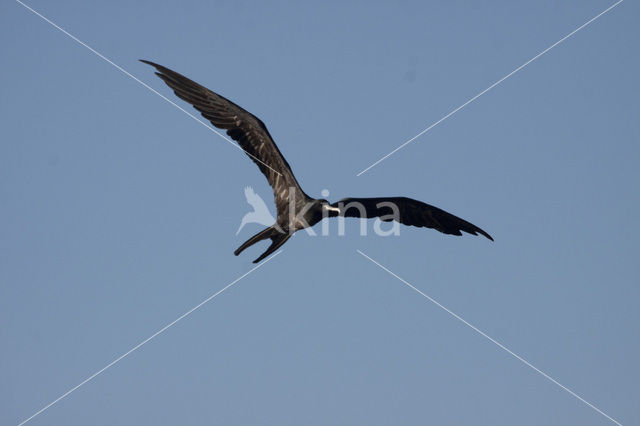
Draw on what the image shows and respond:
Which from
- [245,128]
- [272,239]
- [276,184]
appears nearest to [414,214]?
[276,184]

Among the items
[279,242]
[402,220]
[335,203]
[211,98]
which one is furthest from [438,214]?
[211,98]

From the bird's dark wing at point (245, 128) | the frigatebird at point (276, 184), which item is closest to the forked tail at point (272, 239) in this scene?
the frigatebird at point (276, 184)

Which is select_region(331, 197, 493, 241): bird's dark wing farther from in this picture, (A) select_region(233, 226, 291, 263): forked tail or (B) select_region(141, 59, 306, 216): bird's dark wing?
(A) select_region(233, 226, 291, 263): forked tail

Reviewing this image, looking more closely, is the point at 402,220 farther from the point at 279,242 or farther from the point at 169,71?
the point at 169,71

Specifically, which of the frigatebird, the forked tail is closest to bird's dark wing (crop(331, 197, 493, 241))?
the frigatebird

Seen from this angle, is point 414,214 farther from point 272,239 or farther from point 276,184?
point 272,239

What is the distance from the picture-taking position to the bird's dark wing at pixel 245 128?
1638 centimetres

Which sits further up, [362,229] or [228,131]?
[228,131]

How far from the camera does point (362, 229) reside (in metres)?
16.8

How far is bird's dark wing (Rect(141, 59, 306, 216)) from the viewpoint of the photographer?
16.4 m

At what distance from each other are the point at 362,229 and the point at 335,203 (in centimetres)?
102

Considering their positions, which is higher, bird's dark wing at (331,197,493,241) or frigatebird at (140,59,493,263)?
frigatebird at (140,59,493,263)

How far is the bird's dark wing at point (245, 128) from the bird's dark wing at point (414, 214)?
1313 millimetres

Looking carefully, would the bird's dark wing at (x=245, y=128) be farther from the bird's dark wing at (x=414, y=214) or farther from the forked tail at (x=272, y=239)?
the bird's dark wing at (x=414, y=214)
